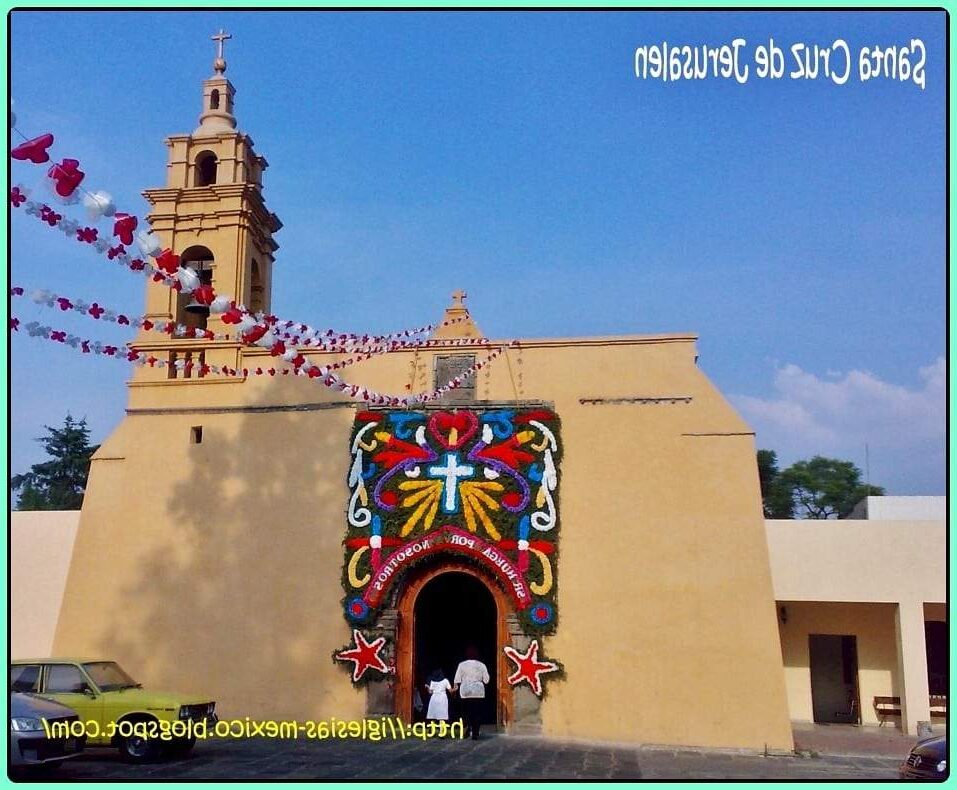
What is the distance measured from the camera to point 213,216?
1655 cm

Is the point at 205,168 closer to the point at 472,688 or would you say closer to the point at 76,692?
the point at 76,692

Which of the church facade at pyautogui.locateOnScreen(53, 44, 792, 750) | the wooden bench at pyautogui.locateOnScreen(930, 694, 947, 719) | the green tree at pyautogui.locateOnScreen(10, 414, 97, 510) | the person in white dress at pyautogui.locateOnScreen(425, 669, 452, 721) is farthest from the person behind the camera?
the green tree at pyautogui.locateOnScreen(10, 414, 97, 510)

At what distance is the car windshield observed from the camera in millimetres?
10961

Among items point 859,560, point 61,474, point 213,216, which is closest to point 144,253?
point 213,216

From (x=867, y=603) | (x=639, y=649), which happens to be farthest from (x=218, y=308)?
(x=867, y=603)

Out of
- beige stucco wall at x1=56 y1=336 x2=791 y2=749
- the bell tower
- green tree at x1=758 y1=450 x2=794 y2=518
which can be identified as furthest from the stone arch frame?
green tree at x1=758 y1=450 x2=794 y2=518

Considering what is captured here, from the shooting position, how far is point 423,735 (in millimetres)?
12969

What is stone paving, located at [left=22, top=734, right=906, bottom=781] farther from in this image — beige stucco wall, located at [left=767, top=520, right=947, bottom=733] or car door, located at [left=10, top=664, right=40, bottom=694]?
beige stucco wall, located at [left=767, top=520, right=947, bottom=733]

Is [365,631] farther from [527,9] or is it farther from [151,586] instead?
[527,9]

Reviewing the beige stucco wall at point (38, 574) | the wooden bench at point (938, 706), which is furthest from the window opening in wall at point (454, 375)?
the wooden bench at point (938, 706)

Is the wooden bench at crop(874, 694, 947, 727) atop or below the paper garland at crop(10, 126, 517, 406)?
below

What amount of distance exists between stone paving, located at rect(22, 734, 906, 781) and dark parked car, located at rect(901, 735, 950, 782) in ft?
3.81

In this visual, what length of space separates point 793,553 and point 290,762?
901cm

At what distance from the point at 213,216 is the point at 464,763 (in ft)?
32.0
